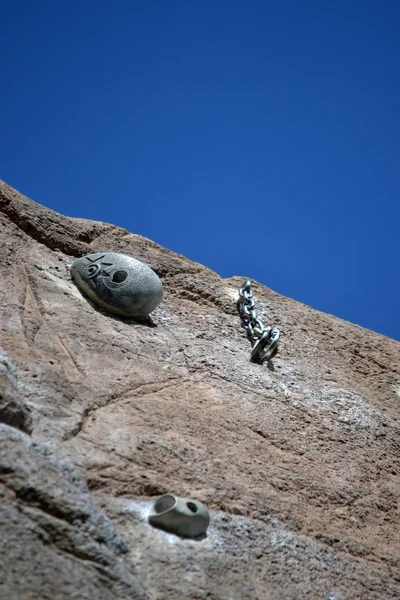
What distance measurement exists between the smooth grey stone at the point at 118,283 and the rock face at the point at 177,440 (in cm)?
10

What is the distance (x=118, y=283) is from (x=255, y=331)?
1038 millimetres

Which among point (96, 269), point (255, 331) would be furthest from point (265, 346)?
point (96, 269)

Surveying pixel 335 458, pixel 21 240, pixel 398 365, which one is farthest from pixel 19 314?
pixel 398 365

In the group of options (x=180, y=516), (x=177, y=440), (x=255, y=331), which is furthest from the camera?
(x=255, y=331)

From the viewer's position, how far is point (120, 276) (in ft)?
15.0

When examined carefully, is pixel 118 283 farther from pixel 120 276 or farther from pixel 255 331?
pixel 255 331

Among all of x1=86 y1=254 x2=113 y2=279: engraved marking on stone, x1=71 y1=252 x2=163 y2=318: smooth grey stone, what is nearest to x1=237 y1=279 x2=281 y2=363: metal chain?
x1=71 y1=252 x2=163 y2=318: smooth grey stone

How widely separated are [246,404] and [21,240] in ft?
5.97

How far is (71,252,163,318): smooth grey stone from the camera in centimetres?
446

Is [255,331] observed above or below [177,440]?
above

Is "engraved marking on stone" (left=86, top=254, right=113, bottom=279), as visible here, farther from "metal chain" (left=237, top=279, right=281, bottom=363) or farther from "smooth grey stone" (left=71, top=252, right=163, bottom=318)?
"metal chain" (left=237, top=279, right=281, bottom=363)

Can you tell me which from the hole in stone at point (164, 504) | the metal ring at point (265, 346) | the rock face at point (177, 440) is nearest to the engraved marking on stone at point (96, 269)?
the rock face at point (177, 440)

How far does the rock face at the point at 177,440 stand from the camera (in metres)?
2.48

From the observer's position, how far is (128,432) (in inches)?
131
